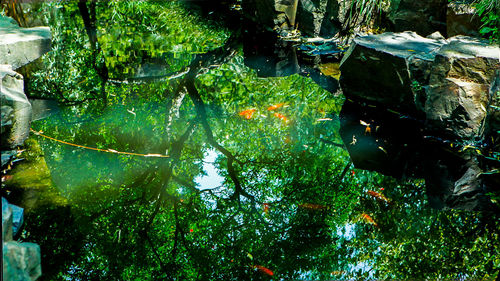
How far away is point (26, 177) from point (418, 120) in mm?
3379

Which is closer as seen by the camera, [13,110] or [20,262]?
[20,262]

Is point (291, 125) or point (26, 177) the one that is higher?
point (26, 177)

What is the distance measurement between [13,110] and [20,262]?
1649mm

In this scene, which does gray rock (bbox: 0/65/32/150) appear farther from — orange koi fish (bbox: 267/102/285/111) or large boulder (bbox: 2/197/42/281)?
orange koi fish (bbox: 267/102/285/111)

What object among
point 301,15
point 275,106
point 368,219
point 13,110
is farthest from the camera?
point 301,15

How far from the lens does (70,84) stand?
14.5ft

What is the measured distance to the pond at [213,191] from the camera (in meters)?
2.36

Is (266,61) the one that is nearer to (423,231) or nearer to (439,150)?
(439,150)

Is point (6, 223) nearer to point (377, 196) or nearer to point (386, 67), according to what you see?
point (377, 196)

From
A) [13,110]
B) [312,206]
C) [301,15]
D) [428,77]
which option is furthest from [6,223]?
[301,15]

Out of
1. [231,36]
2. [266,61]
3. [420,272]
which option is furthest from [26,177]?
[231,36]

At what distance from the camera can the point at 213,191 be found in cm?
296

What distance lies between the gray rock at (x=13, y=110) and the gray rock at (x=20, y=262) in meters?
1.42

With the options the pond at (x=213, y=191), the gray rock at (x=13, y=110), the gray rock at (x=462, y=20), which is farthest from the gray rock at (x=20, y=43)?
the gray rock at (x=462, y=20)
